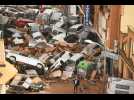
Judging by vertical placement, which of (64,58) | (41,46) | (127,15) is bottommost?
(64,58)

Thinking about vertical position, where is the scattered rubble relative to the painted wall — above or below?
below

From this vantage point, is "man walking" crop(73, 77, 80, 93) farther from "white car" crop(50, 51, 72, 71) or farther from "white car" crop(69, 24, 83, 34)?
"white car" crop(69, 24, 83, 34)

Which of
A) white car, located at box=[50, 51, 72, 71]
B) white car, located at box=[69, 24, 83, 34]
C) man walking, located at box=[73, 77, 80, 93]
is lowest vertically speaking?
man walking, located at box=[73, 77, 80, 93]

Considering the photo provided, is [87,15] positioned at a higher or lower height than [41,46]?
higher

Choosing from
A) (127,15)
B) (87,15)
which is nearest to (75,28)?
(87,15)

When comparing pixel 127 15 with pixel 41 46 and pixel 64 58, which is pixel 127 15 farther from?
pixel 41 46

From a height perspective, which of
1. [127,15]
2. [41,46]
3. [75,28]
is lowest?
[41,46]

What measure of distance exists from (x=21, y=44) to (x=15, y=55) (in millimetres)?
118

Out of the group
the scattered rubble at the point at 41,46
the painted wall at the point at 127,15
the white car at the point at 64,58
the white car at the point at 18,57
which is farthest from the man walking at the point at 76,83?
the painted wall at the point at 127,15

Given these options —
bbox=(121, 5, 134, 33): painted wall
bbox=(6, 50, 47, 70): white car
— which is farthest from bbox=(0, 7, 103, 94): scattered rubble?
bbox=(121, 5, 134, 33): painted wall

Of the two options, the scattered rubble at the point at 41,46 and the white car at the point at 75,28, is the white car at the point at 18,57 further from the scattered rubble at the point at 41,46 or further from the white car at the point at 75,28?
the white car at the point at 75,28

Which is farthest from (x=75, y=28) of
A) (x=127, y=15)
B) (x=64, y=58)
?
(x=127, y=15)

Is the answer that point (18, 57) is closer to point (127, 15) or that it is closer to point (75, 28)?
point (75, 28)
